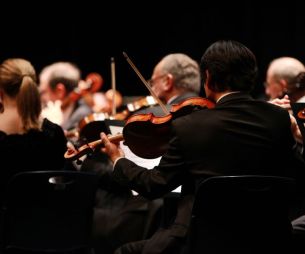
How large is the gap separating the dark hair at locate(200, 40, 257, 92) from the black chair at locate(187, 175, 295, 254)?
1.31 feet

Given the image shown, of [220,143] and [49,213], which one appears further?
[49,213]

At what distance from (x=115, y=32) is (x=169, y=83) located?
3203mm

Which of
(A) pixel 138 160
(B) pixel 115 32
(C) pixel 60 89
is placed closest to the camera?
(A) pixel 138 160

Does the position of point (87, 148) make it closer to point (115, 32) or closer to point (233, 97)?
point (233, 97)

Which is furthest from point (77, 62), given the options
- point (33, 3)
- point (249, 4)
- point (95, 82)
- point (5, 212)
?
point (5, 212)

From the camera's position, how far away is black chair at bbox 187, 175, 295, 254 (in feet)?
6.89

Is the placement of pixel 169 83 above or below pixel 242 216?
above

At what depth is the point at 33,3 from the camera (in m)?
6.84

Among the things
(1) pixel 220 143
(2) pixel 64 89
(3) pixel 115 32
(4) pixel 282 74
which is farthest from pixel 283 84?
(3) pixel 115 32

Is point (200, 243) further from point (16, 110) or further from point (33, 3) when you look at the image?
point (33, 3)

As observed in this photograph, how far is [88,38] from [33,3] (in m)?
0.73

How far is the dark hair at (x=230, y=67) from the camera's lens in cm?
227

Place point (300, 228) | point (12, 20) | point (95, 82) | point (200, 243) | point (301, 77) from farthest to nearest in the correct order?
point (12, 20) → point (95, 82) → point (301, 77) → point (300, 228) → point (200, 243)

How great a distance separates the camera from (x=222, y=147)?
2.16m
